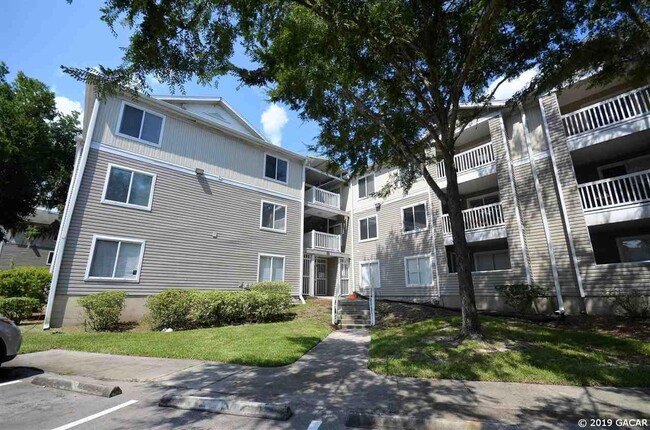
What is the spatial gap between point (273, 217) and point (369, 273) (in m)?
7.15

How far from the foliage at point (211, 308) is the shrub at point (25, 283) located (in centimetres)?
595

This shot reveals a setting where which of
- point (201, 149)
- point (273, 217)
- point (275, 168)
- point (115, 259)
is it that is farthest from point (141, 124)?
point (273, 217)

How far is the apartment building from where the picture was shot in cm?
1177

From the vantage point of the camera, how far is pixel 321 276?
22.2m

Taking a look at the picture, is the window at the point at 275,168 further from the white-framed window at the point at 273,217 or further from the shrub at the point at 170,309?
the shrub at the point at 170,309

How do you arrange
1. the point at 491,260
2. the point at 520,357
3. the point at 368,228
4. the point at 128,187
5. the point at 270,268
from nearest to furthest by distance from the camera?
the point at 520,357
the point at 128,187
the point at 491,260
the point at 270,268
the point at 368,228

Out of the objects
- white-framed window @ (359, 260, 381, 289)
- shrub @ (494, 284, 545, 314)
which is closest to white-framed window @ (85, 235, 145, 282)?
white-framed window @ (359, 260, 381, 289)

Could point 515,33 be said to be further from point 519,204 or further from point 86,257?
point 86,257

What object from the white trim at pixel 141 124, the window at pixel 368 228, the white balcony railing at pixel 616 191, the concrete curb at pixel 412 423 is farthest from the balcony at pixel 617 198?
the white trim at pixel 141 124

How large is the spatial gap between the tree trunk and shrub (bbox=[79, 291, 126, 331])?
11306 millimetres

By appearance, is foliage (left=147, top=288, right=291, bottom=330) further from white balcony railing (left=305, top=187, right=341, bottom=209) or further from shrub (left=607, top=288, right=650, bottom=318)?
shrub (left=607, top=288, right=650, bottom=318)

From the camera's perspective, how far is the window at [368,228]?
2103 cm

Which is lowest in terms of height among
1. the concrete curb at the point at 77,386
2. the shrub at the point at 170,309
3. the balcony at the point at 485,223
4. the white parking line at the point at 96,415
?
the white parking line at the point at 96,415

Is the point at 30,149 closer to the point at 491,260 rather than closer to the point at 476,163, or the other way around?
the point at 476,163
